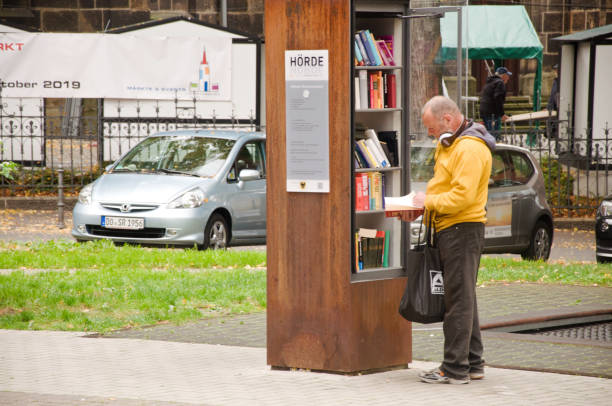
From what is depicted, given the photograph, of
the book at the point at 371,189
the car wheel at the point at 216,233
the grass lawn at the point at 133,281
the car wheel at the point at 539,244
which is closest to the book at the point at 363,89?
the book at the point at 371,189

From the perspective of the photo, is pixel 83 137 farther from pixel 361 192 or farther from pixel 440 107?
pixel 440 107

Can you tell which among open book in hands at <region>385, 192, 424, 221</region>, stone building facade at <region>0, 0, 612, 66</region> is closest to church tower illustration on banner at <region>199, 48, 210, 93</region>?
stone building facade at <region>0, 0, 612, 66</region>

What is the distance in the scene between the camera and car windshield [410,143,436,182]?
1409cm

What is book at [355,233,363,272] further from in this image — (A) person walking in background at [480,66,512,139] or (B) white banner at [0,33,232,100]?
(A) person walking in background at [480,66,512,139]

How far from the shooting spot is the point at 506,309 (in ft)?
33.1

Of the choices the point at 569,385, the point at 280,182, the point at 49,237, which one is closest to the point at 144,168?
the point at 49,237

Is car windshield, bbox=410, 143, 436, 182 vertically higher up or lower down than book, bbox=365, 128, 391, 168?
lower down

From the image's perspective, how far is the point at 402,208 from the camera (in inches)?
266

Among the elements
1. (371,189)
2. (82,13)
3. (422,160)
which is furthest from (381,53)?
(82,13)

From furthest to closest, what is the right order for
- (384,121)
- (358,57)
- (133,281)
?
(133,281), (384,121), (358,57)

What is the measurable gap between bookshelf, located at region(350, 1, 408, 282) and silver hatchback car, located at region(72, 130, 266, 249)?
6656 mm

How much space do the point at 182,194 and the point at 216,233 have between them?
0.82 meters

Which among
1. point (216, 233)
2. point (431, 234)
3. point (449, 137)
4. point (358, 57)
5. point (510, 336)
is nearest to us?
point (449, 137)

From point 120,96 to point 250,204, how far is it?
9.31 m
